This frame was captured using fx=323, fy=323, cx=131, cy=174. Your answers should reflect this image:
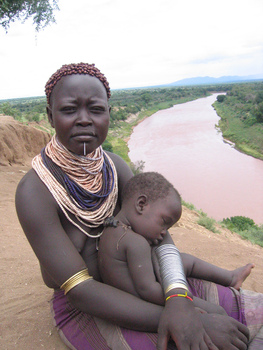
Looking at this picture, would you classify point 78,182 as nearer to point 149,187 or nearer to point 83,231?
point 83,231

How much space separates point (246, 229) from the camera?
10820 millimetres

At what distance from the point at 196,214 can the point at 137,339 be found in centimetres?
875

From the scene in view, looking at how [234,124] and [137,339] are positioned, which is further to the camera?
[234,124]

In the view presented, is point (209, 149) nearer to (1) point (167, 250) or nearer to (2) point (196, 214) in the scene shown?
(2) point (196, 214)

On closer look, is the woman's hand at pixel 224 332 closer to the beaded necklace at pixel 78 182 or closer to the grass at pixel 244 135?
the beaded necklace at pixel 78 182

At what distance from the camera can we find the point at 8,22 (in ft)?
27.1

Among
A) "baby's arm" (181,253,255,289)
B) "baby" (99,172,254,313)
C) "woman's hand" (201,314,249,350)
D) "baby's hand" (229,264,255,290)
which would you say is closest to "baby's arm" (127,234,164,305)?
"baby" (99,172,254,313)

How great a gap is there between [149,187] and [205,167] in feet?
61.8

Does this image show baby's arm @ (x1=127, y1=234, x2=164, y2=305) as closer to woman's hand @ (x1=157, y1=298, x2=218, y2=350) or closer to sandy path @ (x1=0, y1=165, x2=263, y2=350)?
woman's hand @ (x1=157, y1=298, x2=218, y2=350)

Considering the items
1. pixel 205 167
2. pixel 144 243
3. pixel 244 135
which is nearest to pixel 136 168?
pixel 205 167

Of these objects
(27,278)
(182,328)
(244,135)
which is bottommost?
(244,135)

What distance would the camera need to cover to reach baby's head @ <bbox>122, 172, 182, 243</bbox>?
5.77 ft

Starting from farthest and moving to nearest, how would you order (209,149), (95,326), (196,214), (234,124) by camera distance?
(234,124) → (209,149) → (196,214) → (95,326)

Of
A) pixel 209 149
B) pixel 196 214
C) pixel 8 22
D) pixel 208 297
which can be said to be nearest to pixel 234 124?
pixel 209 149
